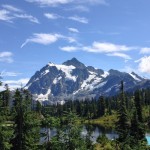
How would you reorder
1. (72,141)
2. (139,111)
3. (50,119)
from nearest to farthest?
(72,141) → (50,119) → (139,111)

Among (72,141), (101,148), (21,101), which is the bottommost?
(101,148)

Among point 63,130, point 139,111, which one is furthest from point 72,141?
point 139,111

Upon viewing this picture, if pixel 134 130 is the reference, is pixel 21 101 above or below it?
above

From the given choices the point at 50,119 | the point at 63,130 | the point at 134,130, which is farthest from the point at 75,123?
the point at 134,130

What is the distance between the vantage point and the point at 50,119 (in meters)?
63.9

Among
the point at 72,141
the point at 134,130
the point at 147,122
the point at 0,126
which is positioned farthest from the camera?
the point at 147,122

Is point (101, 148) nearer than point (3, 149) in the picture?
No

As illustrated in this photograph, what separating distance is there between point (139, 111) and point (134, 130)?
46.0m

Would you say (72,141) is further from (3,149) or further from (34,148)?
(34,148)

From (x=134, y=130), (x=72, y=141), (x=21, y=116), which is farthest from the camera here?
(x=134, y=130)

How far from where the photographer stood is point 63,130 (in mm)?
37656

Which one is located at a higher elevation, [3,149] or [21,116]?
[21,116]

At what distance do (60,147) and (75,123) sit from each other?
2909 millimetres

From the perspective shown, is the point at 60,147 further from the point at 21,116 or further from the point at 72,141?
the point at 21,116
